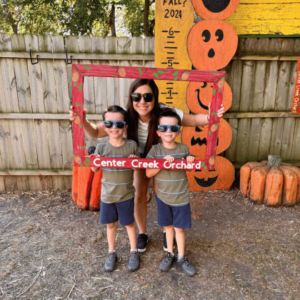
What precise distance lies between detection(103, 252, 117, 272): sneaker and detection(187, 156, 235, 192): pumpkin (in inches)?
76.0

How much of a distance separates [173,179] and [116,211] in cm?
57

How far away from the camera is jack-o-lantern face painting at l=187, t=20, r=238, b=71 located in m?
3.44

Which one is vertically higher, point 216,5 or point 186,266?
point 216,5

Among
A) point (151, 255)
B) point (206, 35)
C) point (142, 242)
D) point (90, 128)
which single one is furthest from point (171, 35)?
point (151, 255)

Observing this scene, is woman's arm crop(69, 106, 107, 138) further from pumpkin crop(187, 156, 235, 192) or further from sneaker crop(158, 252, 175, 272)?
pumpkin crop(187, 156, 235, 192)

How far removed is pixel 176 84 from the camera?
141 inches

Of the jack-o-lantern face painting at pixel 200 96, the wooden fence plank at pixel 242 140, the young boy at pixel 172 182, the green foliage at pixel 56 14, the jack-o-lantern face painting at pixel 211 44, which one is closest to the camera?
the young boy at pixel 172 182

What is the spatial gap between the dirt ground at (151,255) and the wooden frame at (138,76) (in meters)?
0.99

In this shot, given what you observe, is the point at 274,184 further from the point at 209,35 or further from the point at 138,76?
the point at 138,76

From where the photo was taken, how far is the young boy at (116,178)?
2.01m

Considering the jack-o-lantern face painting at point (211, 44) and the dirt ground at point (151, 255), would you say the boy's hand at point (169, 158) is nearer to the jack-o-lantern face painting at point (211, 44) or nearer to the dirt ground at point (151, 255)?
the dirt ground at point (151, 255)

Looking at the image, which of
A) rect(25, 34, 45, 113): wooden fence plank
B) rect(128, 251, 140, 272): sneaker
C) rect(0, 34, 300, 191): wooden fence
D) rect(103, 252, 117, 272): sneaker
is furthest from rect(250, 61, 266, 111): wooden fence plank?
rect(25, 34, 45, 113): wooden fence plank

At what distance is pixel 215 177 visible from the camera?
3951 mm

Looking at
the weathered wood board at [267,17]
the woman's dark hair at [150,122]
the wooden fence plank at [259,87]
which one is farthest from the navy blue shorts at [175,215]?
the weathered wood board at [267,17]
